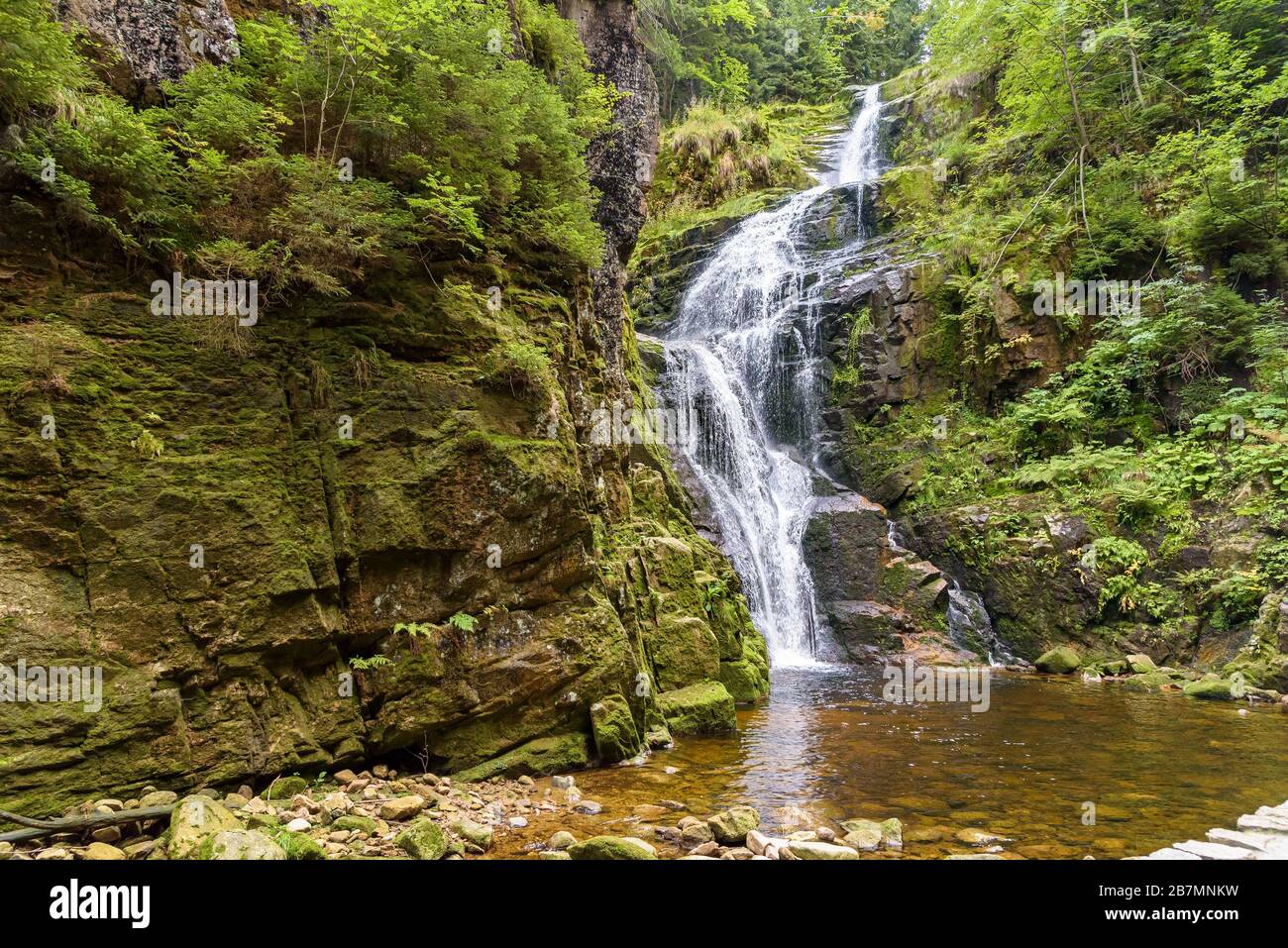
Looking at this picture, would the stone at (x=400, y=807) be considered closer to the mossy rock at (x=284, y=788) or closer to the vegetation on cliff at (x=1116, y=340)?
the mossy rock at (x=284, y=788)

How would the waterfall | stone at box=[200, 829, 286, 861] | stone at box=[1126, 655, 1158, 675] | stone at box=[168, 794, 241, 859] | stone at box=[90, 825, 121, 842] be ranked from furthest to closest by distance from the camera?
the waterfall
stone at box=[1126, 655, 1158, 675]
stone at box=[90, 825, 121, 842]
stone at box=[168, 794, 241, 859]
stone at box=[200, 829, 286, 861]

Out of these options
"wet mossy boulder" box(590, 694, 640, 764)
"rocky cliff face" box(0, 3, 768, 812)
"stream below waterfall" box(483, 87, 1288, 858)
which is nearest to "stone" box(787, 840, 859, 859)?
"stream below waterfall" box(483, 87, 1288, 858)

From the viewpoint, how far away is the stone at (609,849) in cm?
446

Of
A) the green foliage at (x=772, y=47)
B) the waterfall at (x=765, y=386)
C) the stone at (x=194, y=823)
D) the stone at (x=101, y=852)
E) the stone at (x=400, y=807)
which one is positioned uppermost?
the green foliage at (x=772, y=47)

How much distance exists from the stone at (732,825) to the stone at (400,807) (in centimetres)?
218

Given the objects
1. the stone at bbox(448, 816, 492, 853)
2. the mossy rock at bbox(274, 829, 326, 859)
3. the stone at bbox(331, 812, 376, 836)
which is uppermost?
the mossy rock at bbox(274, 829, 326, 859)

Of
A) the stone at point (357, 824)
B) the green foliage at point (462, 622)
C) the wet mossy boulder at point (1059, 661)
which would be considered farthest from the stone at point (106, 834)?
the wet mossy boulder at point (1059, 661)

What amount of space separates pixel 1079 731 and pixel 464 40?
1061cm

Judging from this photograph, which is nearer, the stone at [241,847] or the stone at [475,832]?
the stone at [241,847]

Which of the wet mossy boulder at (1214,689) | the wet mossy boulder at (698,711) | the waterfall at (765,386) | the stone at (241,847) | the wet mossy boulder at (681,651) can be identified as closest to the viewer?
the stone at (241,847)

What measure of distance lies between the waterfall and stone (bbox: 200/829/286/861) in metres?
11.5

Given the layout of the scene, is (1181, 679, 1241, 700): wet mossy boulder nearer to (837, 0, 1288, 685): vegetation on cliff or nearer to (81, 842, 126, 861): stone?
(837, 0, 1288, 685): vegetation on cliff

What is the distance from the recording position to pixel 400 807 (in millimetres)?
5035

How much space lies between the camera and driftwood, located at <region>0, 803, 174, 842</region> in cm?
391
